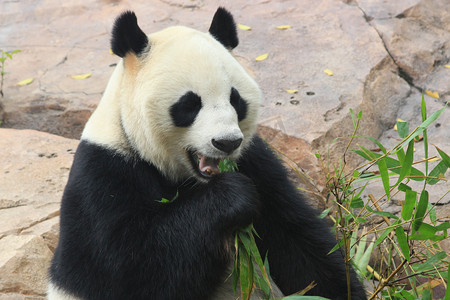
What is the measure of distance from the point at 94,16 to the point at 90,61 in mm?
1161

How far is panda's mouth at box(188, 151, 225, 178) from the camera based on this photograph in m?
2.87

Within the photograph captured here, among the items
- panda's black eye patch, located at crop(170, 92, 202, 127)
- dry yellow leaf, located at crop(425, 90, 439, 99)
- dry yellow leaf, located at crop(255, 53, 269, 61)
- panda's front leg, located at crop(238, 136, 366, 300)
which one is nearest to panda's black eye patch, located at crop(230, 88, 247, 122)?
panda's black eye patch, located at crop(170, 92, 202, 127)

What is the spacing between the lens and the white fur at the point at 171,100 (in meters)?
2.67

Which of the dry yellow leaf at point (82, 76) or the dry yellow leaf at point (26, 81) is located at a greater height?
the dry yellow leaf at point (82, 76)

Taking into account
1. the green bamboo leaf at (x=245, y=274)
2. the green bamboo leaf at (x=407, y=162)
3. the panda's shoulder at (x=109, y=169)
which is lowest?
the green bamboo leaf at (x=245, y=274)

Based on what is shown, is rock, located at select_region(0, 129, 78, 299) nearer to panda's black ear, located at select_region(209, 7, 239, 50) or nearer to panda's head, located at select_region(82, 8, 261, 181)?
panda's head, located at select_region(82, 8, 261, 181)

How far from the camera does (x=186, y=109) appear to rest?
8.90 feet

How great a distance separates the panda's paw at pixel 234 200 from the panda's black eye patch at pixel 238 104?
0.28 m

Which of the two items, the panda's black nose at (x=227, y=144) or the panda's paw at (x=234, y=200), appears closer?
the panda's black nose at (x=227, y=144)

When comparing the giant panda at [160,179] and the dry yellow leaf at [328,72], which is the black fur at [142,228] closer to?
the giant panda at [160,179]

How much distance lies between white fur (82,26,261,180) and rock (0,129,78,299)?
113 centimetres

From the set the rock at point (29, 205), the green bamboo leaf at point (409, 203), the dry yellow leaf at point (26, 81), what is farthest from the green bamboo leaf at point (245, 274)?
the dry yellow leaf at point (26, 81)

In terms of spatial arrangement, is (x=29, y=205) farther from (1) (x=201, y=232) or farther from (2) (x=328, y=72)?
(2) (x=328, y=72)

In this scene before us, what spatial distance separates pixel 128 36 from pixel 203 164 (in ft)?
2.24
